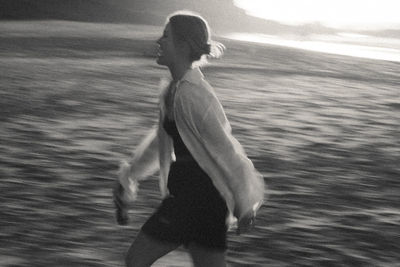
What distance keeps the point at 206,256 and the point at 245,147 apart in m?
5.98

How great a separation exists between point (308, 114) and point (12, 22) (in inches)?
698

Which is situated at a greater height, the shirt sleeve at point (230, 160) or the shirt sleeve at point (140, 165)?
the shirt sleeve at point (230, 160)

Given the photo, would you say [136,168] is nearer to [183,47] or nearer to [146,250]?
[146,250]

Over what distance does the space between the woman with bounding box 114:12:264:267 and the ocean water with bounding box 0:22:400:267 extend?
175 cm

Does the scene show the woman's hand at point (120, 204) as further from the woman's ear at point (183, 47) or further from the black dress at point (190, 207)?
the woman's ear at point (183, 47)

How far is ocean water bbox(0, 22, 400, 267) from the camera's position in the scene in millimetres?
5910

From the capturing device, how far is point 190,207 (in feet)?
12.1

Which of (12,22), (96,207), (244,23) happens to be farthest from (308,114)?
(244,23)

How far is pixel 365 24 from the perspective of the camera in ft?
138

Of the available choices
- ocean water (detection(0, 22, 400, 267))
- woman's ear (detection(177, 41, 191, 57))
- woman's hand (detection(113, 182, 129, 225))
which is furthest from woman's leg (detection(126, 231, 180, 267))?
ocean water (detection(0, 22, 400, 267))

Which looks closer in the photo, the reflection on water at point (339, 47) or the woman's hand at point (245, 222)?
the woman's hand at point (245, 222)

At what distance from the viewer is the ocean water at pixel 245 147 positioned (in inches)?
233

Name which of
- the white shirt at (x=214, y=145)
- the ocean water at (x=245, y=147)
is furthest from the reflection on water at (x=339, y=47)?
the white shirt at (x=214, y=145)

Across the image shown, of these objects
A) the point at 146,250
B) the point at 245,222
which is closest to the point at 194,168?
the point at 245,222
